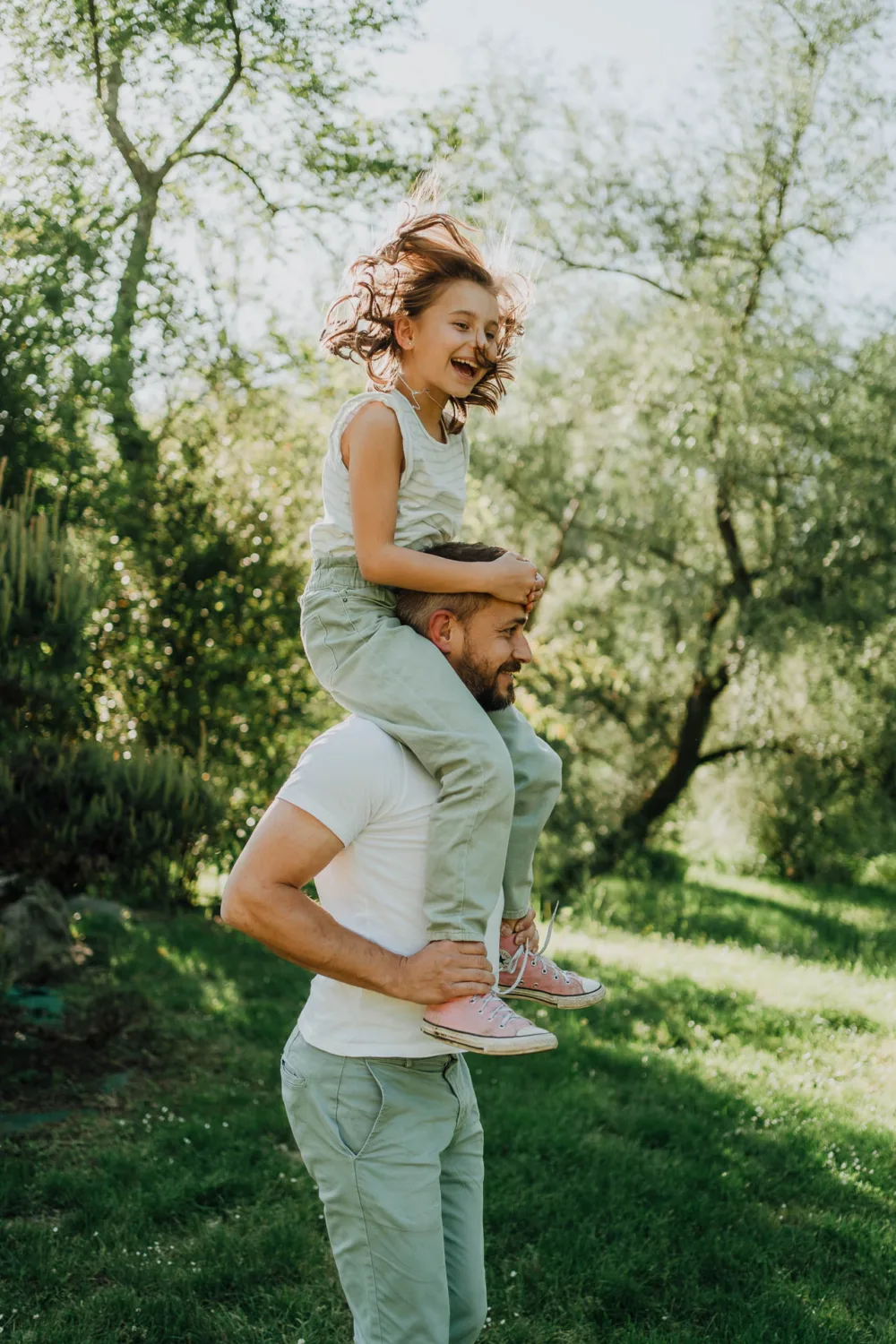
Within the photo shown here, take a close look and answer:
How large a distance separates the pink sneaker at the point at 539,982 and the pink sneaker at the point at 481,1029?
0.39 meters

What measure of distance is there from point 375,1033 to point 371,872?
280 millimetres

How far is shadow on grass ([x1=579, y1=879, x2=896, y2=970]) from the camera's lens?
995cm

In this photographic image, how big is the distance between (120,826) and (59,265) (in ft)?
11.4

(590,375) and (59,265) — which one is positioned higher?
(590,375)

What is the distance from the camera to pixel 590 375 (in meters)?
13.6

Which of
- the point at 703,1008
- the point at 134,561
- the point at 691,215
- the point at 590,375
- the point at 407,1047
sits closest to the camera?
the point at 407,1047

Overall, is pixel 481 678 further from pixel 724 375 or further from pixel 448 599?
pixel 724 375

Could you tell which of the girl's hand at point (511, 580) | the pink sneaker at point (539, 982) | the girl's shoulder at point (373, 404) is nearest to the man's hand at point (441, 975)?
the pink sneaker at point (539, 982)

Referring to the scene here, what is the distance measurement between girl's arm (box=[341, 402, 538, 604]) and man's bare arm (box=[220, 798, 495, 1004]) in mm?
645

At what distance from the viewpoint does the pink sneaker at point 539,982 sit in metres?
2.56

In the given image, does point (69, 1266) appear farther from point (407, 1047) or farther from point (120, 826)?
point (120, 826)

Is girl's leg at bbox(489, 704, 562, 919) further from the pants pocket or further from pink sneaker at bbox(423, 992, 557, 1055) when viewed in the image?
the pants pocket

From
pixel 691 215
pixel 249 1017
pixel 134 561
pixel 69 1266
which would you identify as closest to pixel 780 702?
pixel 691 215

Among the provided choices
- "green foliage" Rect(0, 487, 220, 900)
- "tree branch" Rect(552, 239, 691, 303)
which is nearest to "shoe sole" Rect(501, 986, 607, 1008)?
"green foliage" Rect(0, 487, 220, 900)
